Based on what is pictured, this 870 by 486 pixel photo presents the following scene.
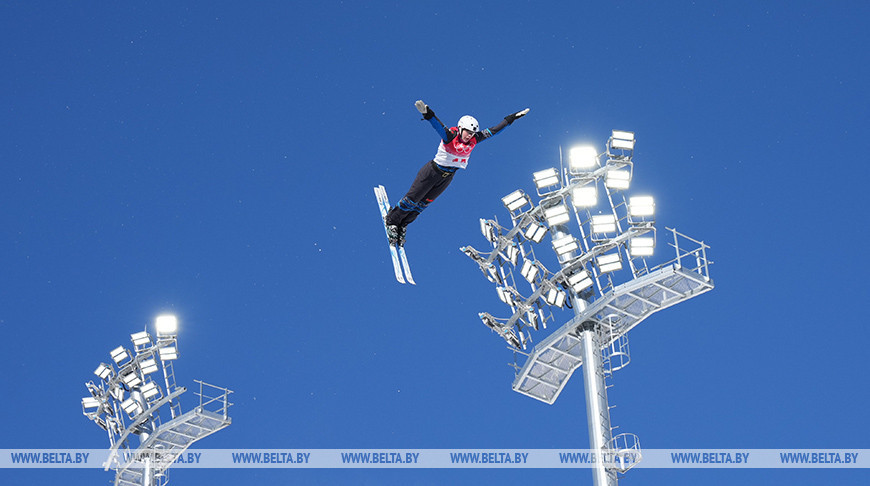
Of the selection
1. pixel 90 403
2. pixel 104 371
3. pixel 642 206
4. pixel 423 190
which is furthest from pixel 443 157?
pixel 90 403

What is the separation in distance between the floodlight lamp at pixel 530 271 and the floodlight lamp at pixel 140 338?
50.1 ft

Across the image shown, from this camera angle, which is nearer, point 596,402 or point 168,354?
point 596,402

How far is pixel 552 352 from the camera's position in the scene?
Answer: 2611 cm

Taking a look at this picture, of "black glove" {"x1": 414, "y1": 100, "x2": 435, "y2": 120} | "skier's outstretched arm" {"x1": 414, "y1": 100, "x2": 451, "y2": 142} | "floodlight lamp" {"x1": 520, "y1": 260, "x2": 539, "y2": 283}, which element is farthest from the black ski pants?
"floodlight lamp" {"x1": 520, "y1": 260, "x2": 539, "y2": 283}

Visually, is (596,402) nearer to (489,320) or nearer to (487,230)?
(489,320)

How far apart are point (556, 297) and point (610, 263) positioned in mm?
1930

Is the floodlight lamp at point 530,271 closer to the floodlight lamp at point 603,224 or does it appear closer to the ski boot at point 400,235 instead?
the floodlight lamp at point 603,224

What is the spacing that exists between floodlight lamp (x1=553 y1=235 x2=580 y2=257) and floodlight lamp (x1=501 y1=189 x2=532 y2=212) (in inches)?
90.8

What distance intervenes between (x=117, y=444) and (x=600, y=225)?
61.9 ft

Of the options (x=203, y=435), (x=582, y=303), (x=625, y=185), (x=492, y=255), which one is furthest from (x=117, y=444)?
(x=625, y=185)

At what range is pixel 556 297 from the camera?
25922 millimetres

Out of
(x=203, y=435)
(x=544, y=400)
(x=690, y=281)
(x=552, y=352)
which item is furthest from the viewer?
(x=203, y=435)

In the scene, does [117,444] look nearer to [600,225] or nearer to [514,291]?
[514,291]

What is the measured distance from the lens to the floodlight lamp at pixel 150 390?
109 ft
